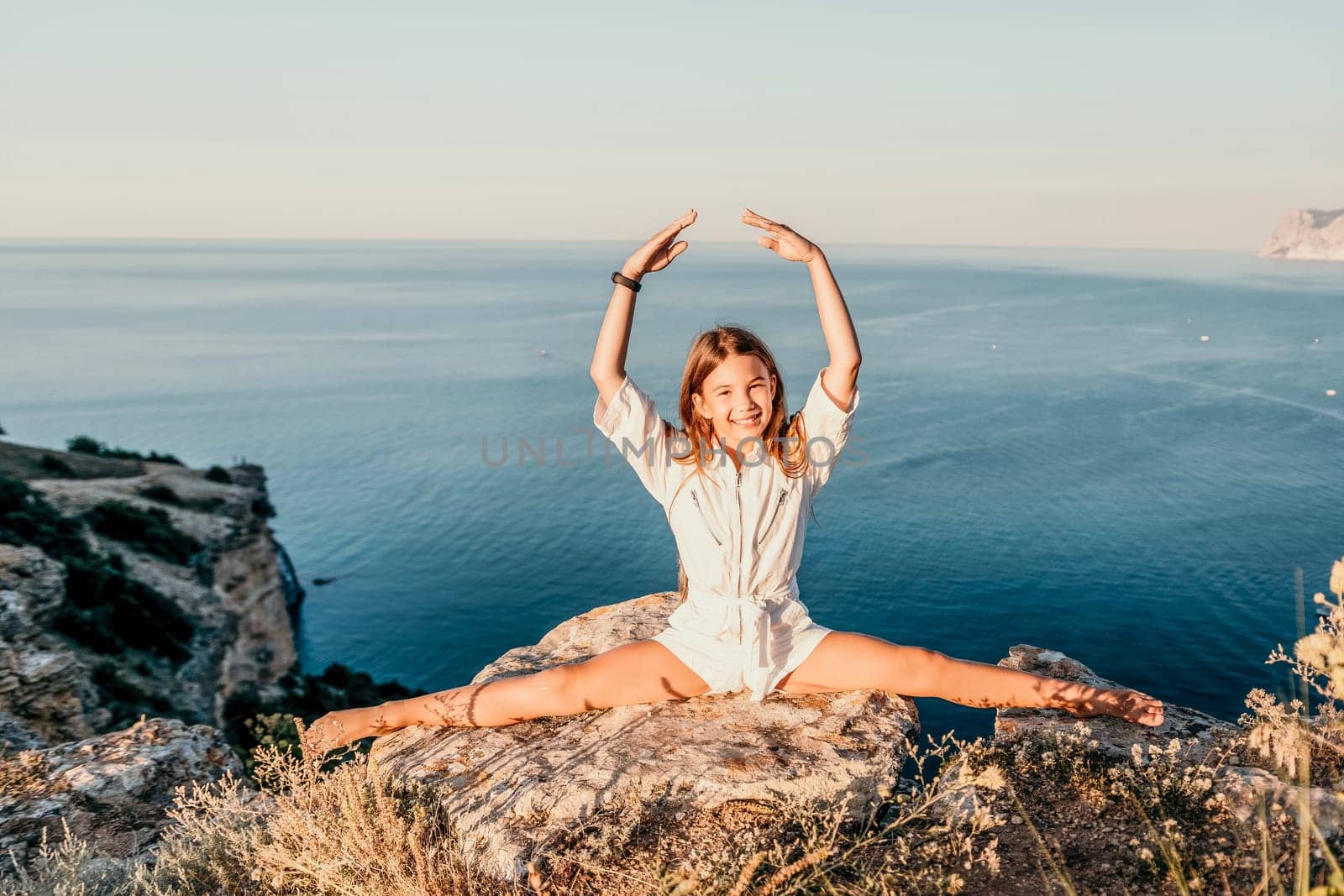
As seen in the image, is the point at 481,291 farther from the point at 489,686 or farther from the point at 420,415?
the point at 489,686

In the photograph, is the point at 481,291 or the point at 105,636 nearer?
the point at 105,636

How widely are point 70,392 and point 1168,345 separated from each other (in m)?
113

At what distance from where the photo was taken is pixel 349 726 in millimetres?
4812

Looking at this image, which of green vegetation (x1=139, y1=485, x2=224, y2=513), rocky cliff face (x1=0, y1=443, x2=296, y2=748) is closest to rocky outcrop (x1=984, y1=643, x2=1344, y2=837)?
rocky cliff face (x1=0, y1=443, x2=296, y2=748)

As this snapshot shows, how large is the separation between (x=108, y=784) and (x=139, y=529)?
2760cm

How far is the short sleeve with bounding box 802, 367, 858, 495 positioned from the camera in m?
4.37

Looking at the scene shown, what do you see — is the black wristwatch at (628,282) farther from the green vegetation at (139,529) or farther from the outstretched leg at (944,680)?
the green vegetation at (139,529)

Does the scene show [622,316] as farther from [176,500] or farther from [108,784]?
[176,500]

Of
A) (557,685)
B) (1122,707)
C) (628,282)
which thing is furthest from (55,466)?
(1122,707)

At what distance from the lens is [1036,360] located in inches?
3305

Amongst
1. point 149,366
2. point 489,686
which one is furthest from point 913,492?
point 149,366

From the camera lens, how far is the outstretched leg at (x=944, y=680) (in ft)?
14.6

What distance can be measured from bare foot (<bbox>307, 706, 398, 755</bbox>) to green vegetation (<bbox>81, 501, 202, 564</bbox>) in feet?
88.7

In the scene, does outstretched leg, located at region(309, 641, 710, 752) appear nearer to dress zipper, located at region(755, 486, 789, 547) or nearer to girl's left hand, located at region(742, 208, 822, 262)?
dress zipper, located at region(755, 486, 789, 547)
